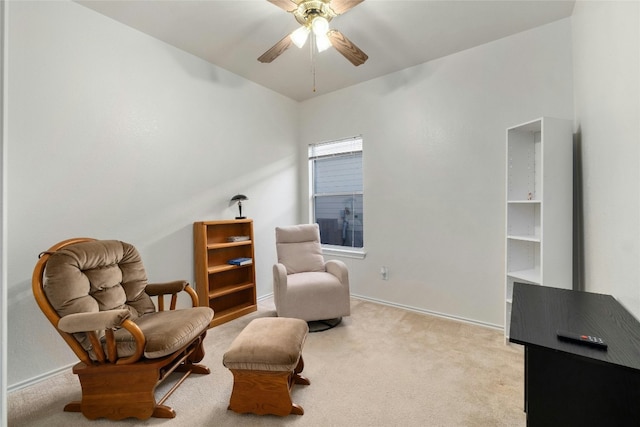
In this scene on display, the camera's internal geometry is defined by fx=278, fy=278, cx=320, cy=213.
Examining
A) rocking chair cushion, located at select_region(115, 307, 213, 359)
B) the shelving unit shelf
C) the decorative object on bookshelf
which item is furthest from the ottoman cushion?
the decorative object on bookshelf

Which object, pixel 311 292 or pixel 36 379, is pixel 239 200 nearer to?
pixel 311 292

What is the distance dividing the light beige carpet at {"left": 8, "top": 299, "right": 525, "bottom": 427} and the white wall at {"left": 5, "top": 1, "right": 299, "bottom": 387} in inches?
27.6

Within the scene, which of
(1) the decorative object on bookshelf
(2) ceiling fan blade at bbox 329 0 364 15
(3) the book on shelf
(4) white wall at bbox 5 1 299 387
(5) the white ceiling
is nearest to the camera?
(2) ceiling fan blade at bbox 329 0 364 15

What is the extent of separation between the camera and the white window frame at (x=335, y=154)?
12.2 feet

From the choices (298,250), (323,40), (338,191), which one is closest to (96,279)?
(298,250)

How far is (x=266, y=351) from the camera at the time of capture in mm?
1569

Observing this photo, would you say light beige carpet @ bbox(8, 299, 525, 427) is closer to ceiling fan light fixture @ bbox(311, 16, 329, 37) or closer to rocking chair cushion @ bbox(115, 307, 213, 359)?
rocking chair cushion @ bbox(115, 307, 213, 359)

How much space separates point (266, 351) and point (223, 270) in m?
1.73

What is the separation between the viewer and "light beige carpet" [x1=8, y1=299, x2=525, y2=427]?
159 cm

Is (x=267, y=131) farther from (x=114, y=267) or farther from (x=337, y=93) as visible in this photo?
(x=114, y=267)

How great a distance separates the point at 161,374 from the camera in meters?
1.67

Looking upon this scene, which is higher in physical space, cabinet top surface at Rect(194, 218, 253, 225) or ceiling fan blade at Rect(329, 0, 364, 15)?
ceiling fan blade at Rect(329, 0, 364, 15)

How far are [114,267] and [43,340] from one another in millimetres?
772

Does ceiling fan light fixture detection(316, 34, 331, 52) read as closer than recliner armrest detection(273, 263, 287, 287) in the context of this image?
Yes
